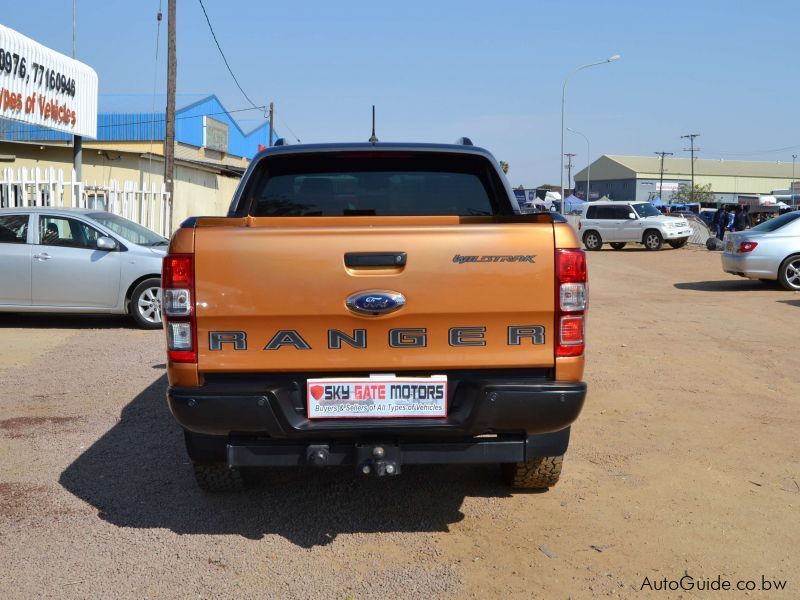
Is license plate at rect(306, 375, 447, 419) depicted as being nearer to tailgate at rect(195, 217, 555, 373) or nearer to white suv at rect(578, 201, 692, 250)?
tailgate at rect(195, 217, 555, 373)

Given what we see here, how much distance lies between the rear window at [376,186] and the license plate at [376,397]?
1.35 meters

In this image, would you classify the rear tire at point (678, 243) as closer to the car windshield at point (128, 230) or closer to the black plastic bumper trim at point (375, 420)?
the car windshield at point (128, 230)

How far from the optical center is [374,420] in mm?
3686

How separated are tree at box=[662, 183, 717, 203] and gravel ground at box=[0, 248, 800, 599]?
10596 cm

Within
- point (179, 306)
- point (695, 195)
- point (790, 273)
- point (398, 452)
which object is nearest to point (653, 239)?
point (790, 273)

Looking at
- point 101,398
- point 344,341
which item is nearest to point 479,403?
point 344,341

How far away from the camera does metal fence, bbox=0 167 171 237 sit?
1340 centimetres

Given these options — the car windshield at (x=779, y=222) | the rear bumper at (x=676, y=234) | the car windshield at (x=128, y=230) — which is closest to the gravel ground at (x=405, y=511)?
the car windshield at (x=128, y=230)

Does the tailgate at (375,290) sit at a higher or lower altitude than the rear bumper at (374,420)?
higher

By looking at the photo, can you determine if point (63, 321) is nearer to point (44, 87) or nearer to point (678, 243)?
point (44, 87)

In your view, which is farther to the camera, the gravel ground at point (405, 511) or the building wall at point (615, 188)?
the building wall at point (615, 188)

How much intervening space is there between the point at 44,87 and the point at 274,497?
44.1 ft

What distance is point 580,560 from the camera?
381cm

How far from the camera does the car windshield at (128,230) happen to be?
424 inches
